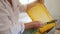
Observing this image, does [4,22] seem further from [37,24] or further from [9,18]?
[37,24]

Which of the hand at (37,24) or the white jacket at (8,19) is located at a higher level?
the white jacket at (8,19)

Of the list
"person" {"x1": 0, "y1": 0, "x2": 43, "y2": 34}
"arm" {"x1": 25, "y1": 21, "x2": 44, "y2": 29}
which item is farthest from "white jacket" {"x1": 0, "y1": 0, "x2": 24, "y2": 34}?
"arm" {"x1": 25, "y1": 21, "x2": 44, "y2": 29}

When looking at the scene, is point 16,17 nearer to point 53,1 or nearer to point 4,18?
point 4,18

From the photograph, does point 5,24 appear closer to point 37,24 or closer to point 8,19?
point 8,19

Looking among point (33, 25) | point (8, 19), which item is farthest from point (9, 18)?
point (33, 25)

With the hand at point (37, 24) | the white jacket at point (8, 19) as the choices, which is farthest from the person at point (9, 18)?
the hand at point (37, 24)

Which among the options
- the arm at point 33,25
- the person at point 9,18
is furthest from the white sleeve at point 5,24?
the arm at point 33,25

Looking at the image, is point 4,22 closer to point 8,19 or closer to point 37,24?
point 8,19

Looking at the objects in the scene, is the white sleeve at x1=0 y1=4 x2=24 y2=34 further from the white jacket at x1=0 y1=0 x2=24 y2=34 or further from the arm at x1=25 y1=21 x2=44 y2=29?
the arm at x1=25 y1=21 x2=44 y2=29

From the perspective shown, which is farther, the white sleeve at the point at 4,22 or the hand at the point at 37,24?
the hand at the point at 37,24

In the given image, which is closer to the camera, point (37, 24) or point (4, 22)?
point (4, 22)

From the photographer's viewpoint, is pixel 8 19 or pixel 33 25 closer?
pixel 8 19

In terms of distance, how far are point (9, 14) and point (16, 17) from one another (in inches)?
2.9

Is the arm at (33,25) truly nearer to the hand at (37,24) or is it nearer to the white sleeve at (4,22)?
the hand at (37,24)
